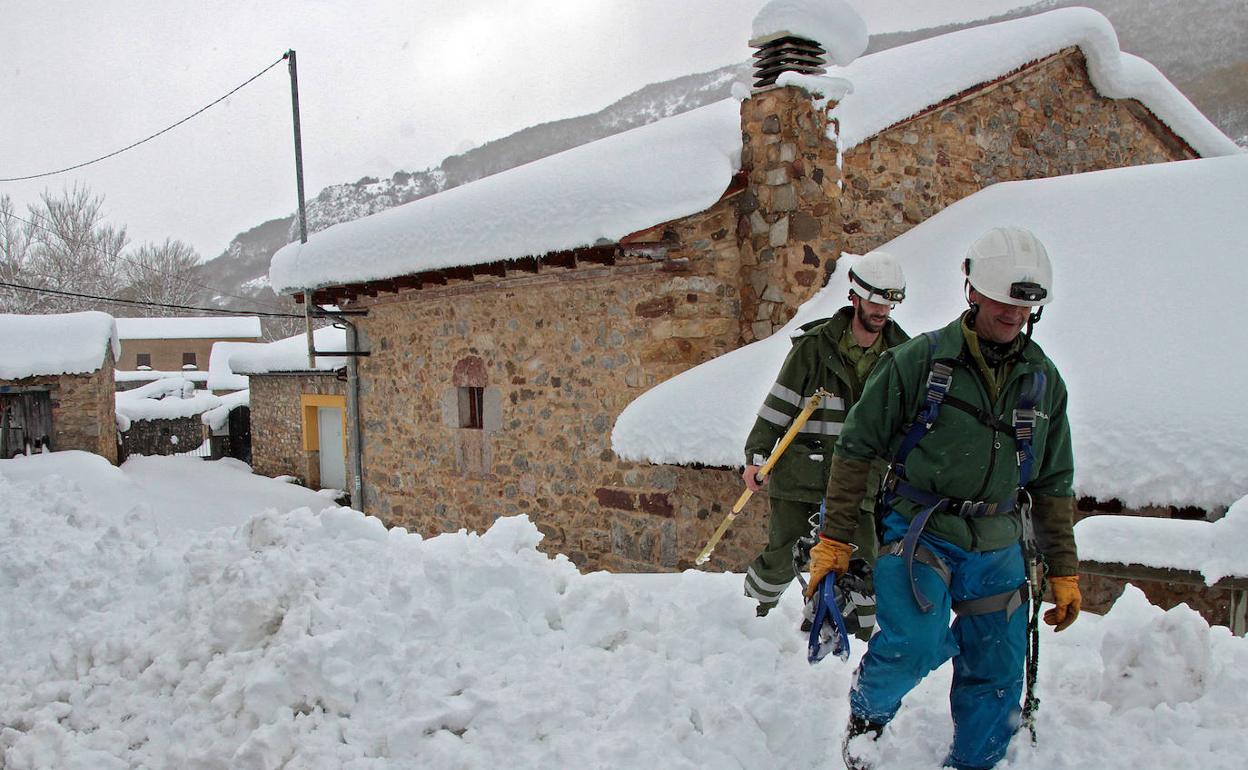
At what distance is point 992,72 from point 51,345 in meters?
17.8

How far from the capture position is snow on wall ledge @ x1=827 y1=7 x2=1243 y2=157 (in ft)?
21.7

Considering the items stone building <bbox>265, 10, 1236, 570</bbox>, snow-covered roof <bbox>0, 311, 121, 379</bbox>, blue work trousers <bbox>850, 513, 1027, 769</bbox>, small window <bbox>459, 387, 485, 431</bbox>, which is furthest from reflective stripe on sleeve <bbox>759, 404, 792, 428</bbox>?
snow-covered roof <bbox>0, 311, 121, 379</bbox>

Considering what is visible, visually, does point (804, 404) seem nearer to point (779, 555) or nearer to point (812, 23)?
point (779, 555)

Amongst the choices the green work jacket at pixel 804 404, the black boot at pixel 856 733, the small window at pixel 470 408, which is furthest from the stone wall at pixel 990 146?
the black boot at pixel 856 733

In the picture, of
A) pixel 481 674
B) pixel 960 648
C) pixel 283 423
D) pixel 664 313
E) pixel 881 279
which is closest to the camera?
pixel 960 648

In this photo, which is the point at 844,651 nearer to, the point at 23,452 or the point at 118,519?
the point at 118,519

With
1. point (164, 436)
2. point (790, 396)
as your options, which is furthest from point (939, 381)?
point (164, 436)

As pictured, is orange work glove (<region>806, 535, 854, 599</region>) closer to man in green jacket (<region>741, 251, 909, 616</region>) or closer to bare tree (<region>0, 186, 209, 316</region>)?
man in green jacket (<region>741, 251, 909, 616</region>)

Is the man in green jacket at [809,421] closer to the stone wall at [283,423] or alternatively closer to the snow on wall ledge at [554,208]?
the snow on wall ledge at [554,208]

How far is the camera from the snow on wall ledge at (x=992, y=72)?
660 centimetres

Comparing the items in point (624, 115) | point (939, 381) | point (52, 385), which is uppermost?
point (624, 115)

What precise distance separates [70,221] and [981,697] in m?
41.4

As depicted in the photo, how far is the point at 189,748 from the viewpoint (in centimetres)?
270

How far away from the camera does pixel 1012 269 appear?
230 cm
